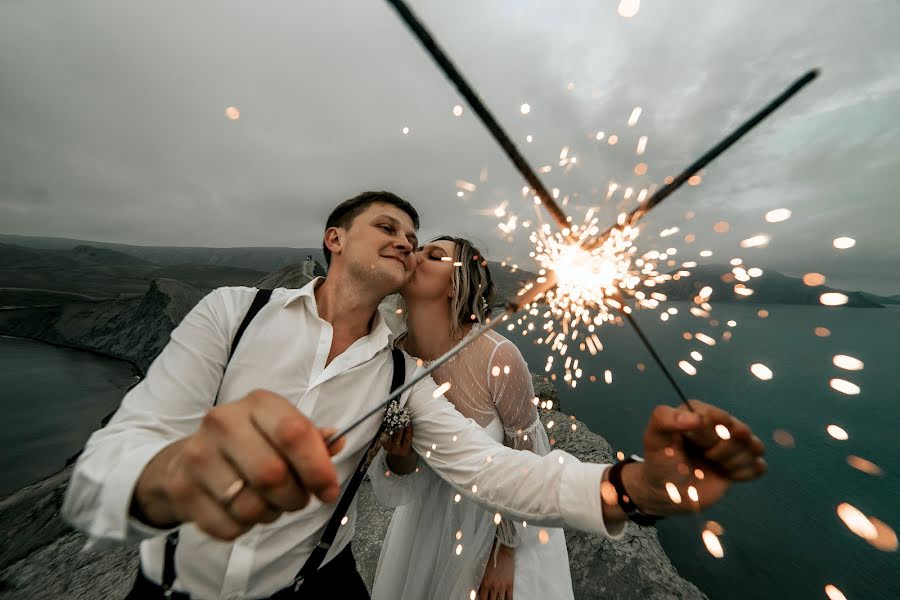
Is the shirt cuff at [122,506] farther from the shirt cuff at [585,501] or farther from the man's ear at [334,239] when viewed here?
the man's ear at [334,239]

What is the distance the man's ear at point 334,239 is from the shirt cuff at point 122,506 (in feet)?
7.59

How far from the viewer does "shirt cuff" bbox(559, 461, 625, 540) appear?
6.01ft


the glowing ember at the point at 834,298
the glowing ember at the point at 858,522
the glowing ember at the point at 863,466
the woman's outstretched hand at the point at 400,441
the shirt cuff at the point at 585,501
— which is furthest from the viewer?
the woman's outstretched hand at the point at 400,441

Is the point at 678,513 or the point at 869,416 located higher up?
the point at 678,513

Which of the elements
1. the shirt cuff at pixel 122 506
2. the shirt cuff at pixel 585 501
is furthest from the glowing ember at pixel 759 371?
the shirt cuff at pixel 122 506

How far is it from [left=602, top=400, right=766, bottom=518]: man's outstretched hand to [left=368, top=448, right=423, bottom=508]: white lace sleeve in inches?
91.6

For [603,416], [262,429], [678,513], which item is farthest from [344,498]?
[603,416]

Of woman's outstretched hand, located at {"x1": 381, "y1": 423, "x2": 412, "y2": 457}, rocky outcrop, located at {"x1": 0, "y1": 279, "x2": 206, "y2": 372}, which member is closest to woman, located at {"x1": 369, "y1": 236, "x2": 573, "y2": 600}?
woman's outstretched hand, located at {"x1": 381, "y1": 423, "x2": 412, "y2": 457}

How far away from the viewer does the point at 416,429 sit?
2.80 metres

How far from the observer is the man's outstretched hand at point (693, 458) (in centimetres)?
143

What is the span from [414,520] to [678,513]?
2.93 m

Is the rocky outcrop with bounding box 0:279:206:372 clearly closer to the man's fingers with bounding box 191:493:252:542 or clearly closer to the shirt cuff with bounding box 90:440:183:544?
the shirt cuff with bounding box 90:440:183:544

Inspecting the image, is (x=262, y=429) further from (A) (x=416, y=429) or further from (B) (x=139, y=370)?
(B) (x=139, y=370)

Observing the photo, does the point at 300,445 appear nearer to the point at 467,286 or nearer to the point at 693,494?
the point at 693,494
